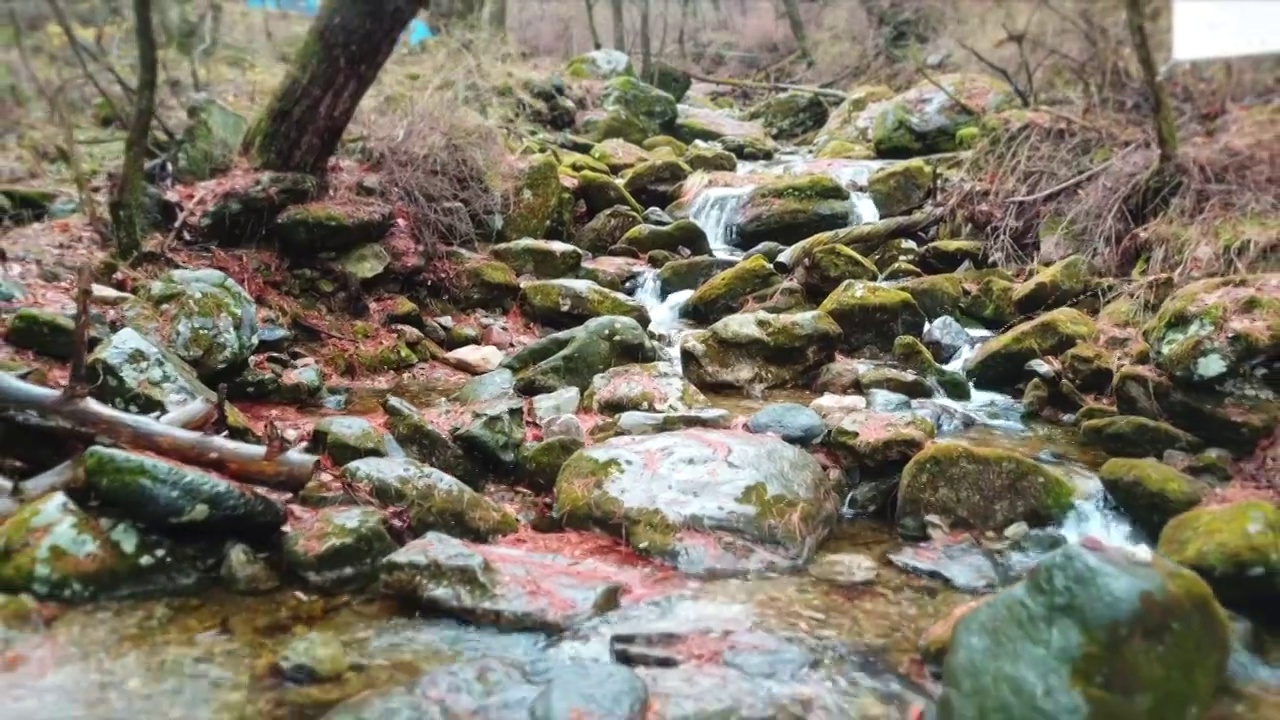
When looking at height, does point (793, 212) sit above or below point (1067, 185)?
below

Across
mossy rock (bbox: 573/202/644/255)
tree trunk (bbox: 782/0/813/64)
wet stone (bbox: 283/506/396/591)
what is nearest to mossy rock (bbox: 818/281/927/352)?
mossy rock (bbox: 573/202/644/255)

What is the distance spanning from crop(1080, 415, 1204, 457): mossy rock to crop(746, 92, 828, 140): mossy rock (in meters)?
13.1

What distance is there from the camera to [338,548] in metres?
3.72

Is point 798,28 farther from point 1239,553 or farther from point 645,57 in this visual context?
point 1239,553

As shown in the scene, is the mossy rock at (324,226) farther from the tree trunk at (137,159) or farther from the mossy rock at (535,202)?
the mossy rock at (535,202)

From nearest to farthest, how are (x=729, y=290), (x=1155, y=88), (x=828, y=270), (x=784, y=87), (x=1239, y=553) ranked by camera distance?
(x=1239, y=553), (x=1155, y=88), (x=828, y=270), (x=729, y=290), (x=784, y=87)

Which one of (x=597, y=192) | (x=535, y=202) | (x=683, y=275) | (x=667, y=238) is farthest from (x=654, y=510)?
(x=597, y=192)

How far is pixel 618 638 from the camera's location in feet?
10.9

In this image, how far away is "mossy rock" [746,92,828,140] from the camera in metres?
17.8

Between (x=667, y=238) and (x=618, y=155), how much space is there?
129 inches

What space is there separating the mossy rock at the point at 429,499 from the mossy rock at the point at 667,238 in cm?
602

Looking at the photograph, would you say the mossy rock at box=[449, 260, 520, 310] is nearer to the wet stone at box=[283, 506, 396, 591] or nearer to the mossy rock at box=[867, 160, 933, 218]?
the wet stone at box=[283, 506, 396, 591]

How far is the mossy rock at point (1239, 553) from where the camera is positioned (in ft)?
11.4

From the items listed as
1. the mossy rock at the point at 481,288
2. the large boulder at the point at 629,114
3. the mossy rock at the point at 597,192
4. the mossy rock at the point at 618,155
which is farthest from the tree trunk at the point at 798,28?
the mossy rock at the point at 481,288
